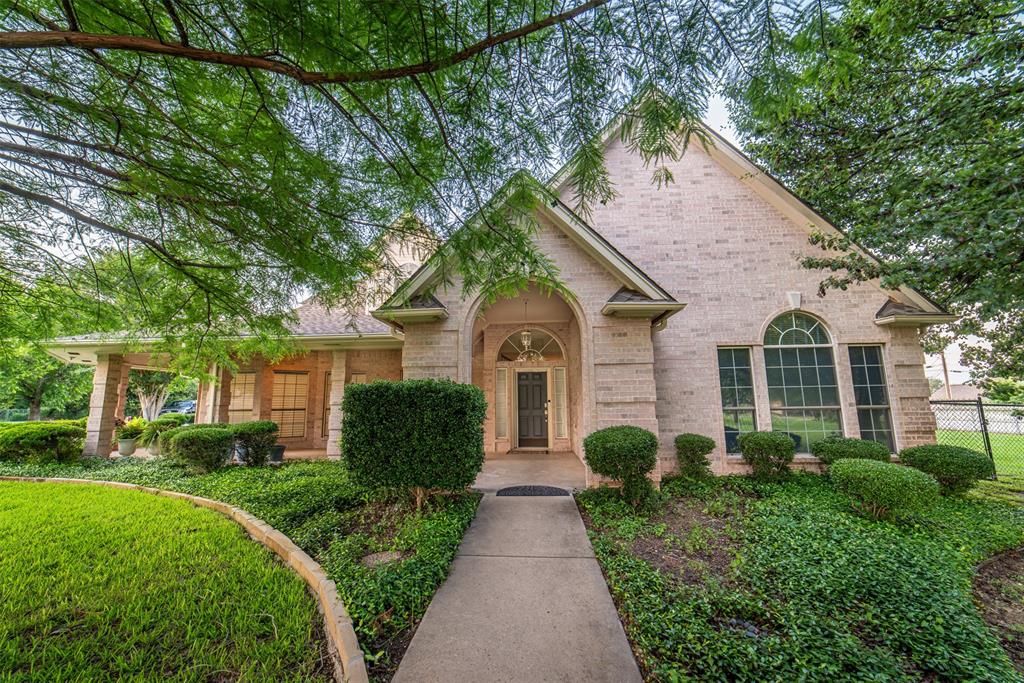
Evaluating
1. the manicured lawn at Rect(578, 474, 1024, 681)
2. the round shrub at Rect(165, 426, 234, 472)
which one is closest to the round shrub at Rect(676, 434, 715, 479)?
the manicured lawn at Rect(578, 474, 1024, 681)

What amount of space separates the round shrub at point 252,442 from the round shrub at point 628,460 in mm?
7835

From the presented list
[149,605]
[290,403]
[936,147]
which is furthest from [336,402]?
[936,147]

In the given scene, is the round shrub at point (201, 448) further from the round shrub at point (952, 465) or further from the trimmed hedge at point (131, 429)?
the round shrub at point (952, 465)

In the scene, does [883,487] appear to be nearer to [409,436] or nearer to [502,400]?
[409,436]

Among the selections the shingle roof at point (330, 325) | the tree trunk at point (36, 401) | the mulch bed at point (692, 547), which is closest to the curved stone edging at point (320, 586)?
the mulch bed at point (692, 547)

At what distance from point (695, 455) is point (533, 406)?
454 centimetres

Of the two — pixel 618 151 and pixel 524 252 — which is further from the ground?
pixel 618 151

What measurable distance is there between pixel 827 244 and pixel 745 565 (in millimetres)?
7018

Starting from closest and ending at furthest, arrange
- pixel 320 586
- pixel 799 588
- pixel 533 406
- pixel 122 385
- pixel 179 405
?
1. pixel 320 586
2. pixel 799 588
3. pixel 533 406
4. pixel 122 385
5. pixel 179 405

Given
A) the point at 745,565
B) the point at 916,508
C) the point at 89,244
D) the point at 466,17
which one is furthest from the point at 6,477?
the point at 916,508

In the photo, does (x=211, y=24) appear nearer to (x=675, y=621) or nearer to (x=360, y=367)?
(x=675, y=621)

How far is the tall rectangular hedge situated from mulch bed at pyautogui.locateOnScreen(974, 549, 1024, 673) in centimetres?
518

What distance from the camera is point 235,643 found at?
8.84 ft

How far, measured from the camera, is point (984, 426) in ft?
29.4
